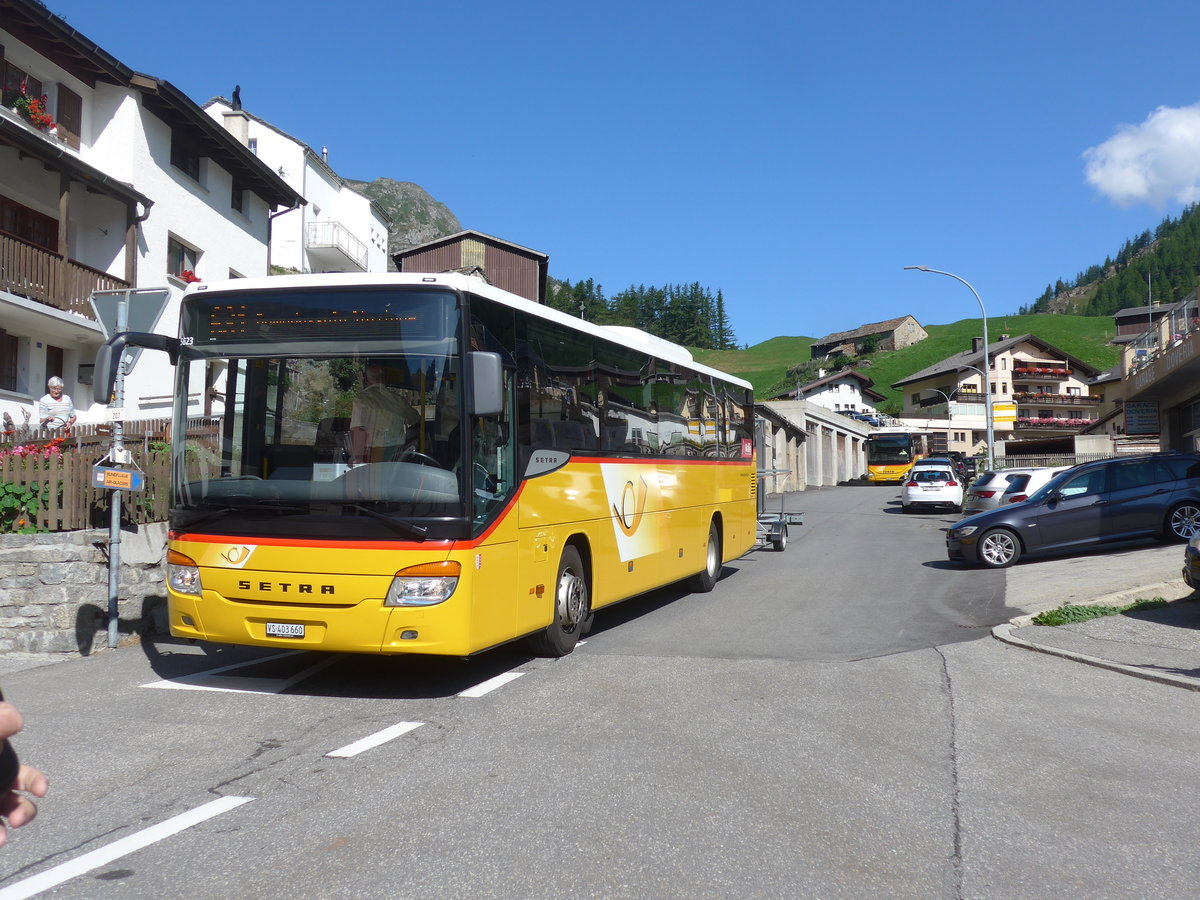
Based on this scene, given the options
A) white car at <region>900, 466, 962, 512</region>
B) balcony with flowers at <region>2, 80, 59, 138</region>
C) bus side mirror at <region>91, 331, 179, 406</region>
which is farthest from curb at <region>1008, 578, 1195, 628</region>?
white car at <region>900, 466, 962, 512</region>

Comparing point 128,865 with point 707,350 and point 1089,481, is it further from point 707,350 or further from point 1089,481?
point 707,350

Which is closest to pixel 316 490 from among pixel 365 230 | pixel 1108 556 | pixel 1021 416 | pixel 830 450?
pixel 1108 556

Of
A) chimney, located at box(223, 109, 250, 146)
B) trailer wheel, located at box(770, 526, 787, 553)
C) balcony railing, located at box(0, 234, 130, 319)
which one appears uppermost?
chimney, located at box(223, 109, 250, 146)

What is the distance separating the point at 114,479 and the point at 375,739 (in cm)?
460

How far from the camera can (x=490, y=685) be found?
7.75 m

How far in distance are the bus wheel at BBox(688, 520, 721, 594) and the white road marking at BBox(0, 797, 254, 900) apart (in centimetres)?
910

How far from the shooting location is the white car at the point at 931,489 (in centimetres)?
3375

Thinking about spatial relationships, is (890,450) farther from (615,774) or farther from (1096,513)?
(615,774)

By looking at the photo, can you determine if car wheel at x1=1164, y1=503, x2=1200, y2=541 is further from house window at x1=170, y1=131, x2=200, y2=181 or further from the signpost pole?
house window at x1=170, y1=131, x2=200, y2=181

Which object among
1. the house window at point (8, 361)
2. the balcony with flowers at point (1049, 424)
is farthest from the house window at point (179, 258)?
the balcony with flowers at point (1049, 424)

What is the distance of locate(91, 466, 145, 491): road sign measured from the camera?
9227mm

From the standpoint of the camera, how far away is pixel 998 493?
81.2 ft

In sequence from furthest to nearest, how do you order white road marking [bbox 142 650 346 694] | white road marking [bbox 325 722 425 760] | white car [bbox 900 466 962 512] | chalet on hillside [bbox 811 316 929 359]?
chalet on hillside [bbox 811 316 929 359] → white car [bbox 900 466 962 512] → white road marking [bbox 142 650 346 694] → white road marking [bbox 325 722 425 760]

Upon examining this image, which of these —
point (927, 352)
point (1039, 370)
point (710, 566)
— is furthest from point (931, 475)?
point (927, 352)
